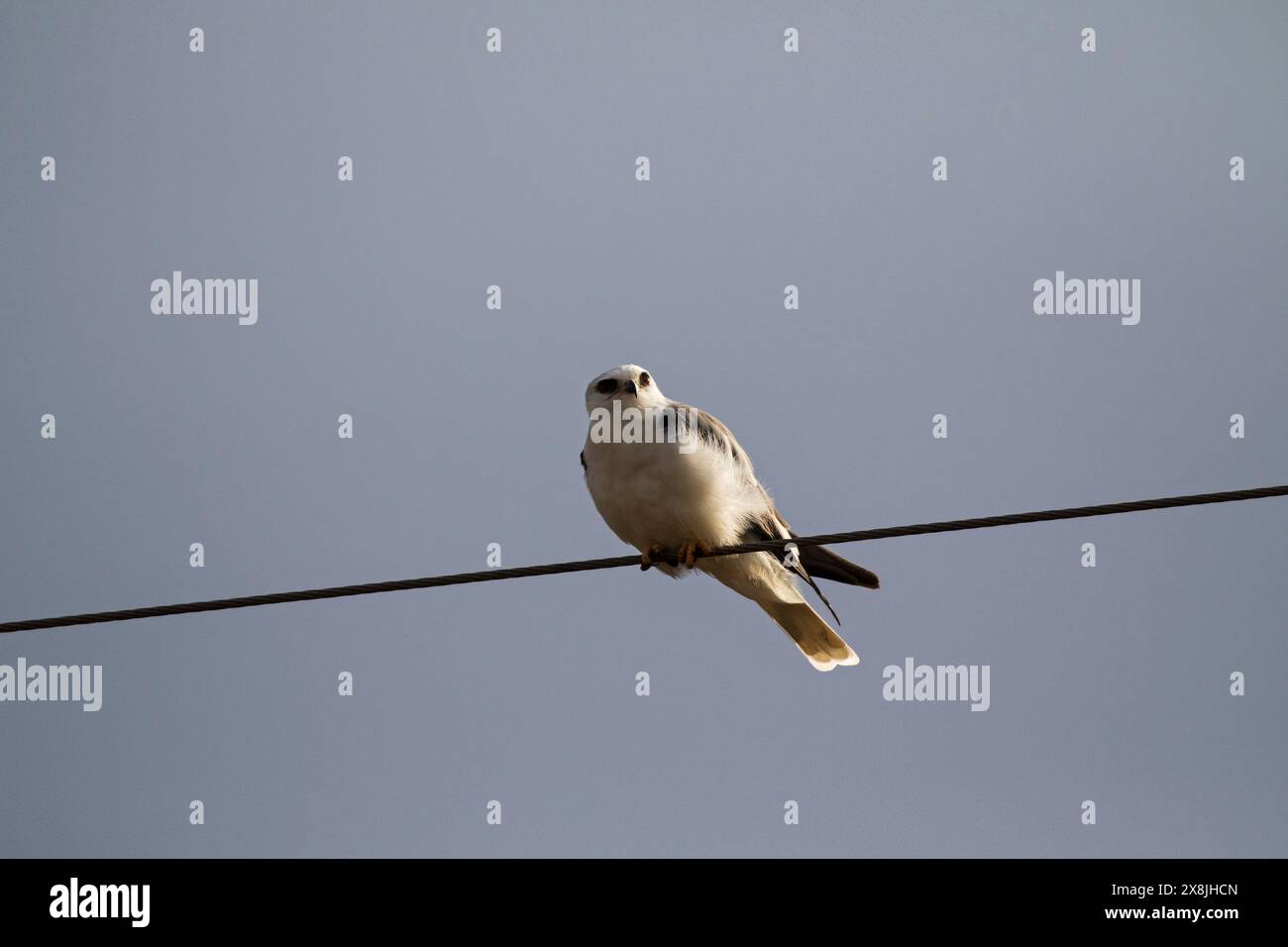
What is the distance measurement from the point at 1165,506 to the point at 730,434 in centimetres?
338

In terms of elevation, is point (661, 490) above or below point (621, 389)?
below

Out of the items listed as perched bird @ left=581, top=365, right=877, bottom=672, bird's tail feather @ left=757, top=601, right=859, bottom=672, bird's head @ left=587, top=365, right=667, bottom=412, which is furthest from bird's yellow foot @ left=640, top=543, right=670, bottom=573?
bird's tail feather @ left=757, top=601, right=859, bottom=672

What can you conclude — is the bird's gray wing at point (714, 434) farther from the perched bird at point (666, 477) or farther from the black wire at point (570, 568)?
the black wire at point (570, 568)

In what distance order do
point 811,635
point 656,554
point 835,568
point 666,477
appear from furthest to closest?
point 811,635
point 835,568
point 656,554
point 666,477

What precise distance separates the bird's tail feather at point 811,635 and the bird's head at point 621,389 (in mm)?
1581

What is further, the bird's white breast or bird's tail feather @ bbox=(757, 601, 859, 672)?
bird's tail feather @ bbox=(757, 601, 859, 672)

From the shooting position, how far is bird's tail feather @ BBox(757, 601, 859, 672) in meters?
8.81

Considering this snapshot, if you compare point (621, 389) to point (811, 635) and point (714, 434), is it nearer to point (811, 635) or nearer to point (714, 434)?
point (714, 434)

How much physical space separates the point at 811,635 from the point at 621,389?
2.06 m

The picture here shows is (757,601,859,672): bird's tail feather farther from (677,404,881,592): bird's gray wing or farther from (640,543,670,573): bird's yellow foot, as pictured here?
(640,543,670,573): bird's yellow foot

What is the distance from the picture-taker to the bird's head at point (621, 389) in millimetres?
7703

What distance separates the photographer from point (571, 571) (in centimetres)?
574

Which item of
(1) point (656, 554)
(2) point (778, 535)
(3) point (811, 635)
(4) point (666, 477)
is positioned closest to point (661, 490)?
(4) point (666, 477)

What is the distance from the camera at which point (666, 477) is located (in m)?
7.54
